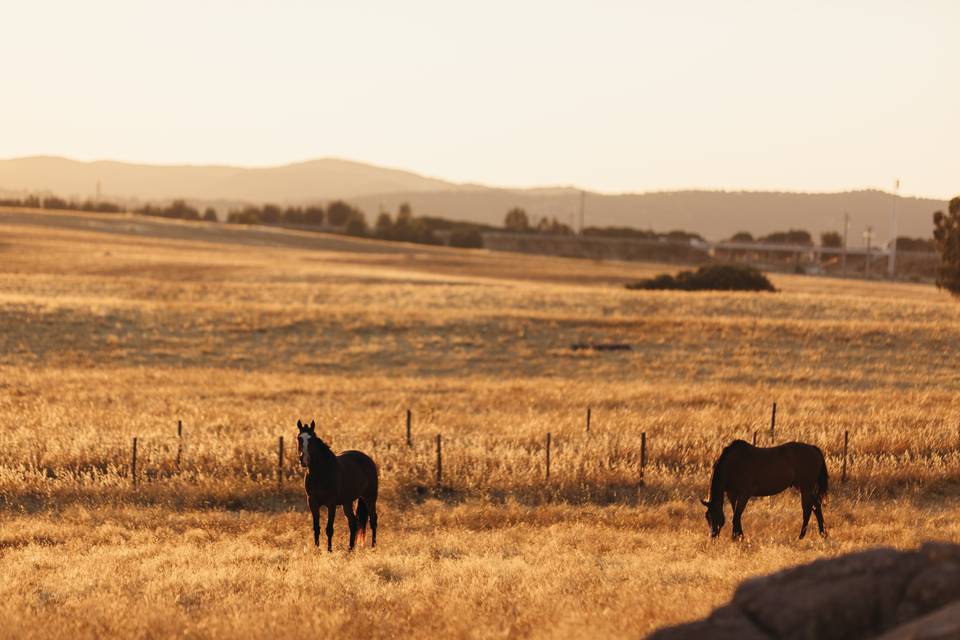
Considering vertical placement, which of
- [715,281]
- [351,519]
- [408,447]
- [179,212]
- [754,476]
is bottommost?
[408,447]

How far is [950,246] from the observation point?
211 ft

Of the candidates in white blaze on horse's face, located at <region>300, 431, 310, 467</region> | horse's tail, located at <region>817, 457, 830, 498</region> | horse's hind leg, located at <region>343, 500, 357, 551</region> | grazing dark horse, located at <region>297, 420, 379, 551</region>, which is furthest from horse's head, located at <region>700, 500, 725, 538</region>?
white blaze on horse's face, located at <region>300, 431, 310, 467</region>

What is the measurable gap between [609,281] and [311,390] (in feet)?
228

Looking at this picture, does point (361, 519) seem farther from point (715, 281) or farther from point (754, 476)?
point (715, 281)

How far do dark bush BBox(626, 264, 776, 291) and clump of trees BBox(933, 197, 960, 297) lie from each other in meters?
22.2

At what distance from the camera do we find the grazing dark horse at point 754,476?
15.8 metres

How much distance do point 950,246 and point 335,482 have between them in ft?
193

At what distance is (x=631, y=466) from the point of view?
22406mm

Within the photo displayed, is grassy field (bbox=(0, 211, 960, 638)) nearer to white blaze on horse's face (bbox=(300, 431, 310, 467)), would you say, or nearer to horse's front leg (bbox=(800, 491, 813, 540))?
horse's front leg (bbox=(800, 491, 813, 540))

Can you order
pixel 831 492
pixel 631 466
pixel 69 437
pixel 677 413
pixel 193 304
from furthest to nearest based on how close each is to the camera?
pixel 193 304 < pixel 677 413 < pixel 69 437 < pixel 631 466 < pixel 831 492

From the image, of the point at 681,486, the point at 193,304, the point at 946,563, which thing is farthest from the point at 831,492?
the point at 193,304

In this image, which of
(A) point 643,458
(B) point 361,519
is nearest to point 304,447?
(B) point 361,519

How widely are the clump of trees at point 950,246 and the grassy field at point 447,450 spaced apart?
182 centimetres

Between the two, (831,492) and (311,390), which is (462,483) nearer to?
(831,492)
